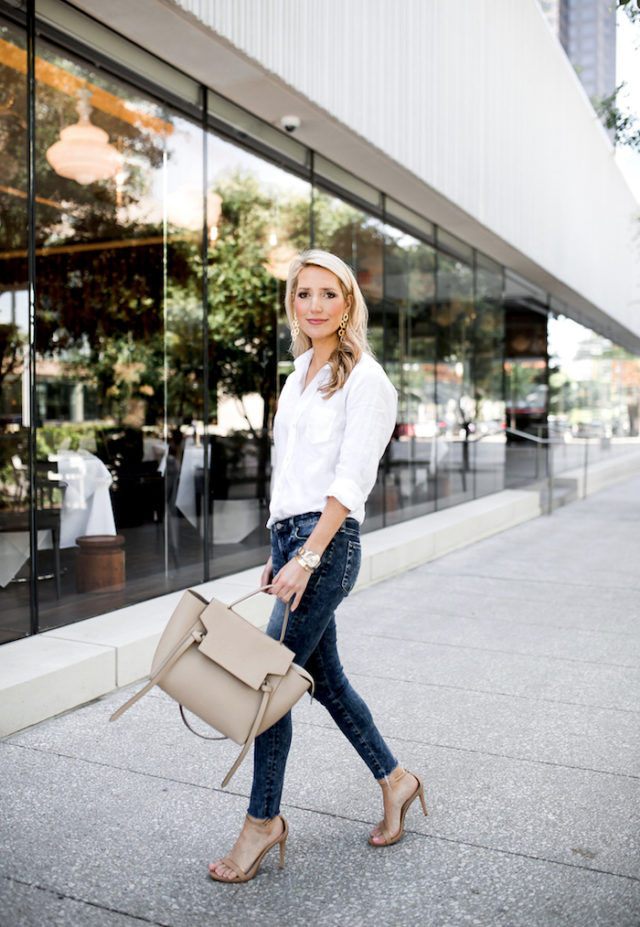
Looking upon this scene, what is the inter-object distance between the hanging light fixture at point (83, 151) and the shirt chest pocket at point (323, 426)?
526 centimetres

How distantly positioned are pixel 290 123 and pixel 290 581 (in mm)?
5868

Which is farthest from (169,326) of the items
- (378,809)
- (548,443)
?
(548,443)

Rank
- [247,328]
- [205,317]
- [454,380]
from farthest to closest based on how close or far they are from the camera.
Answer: [454,380] → [247,328] → [205,317]

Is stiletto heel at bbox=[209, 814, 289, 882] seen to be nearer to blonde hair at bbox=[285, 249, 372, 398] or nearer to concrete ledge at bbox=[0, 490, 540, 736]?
blonde hair at bbox=[285, 249, 372, 398]

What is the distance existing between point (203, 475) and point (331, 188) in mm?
3455

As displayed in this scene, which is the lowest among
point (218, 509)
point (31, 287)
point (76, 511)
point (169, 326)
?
point (218, 509)

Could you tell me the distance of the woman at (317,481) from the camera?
2590 mm

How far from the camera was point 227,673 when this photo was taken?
249 cm

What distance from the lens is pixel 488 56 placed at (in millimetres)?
11445

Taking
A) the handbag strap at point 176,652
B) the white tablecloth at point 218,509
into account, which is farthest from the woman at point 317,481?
the white tablecloth at point 218,509

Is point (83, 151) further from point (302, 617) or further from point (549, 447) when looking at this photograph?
point (549, 447)

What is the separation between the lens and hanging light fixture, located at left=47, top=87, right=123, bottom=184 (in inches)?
298

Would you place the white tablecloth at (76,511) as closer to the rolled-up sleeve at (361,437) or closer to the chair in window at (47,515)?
the chair in window at (47,515)

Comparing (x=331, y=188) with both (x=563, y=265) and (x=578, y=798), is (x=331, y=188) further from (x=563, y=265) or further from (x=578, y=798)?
(x=563, y=265)
